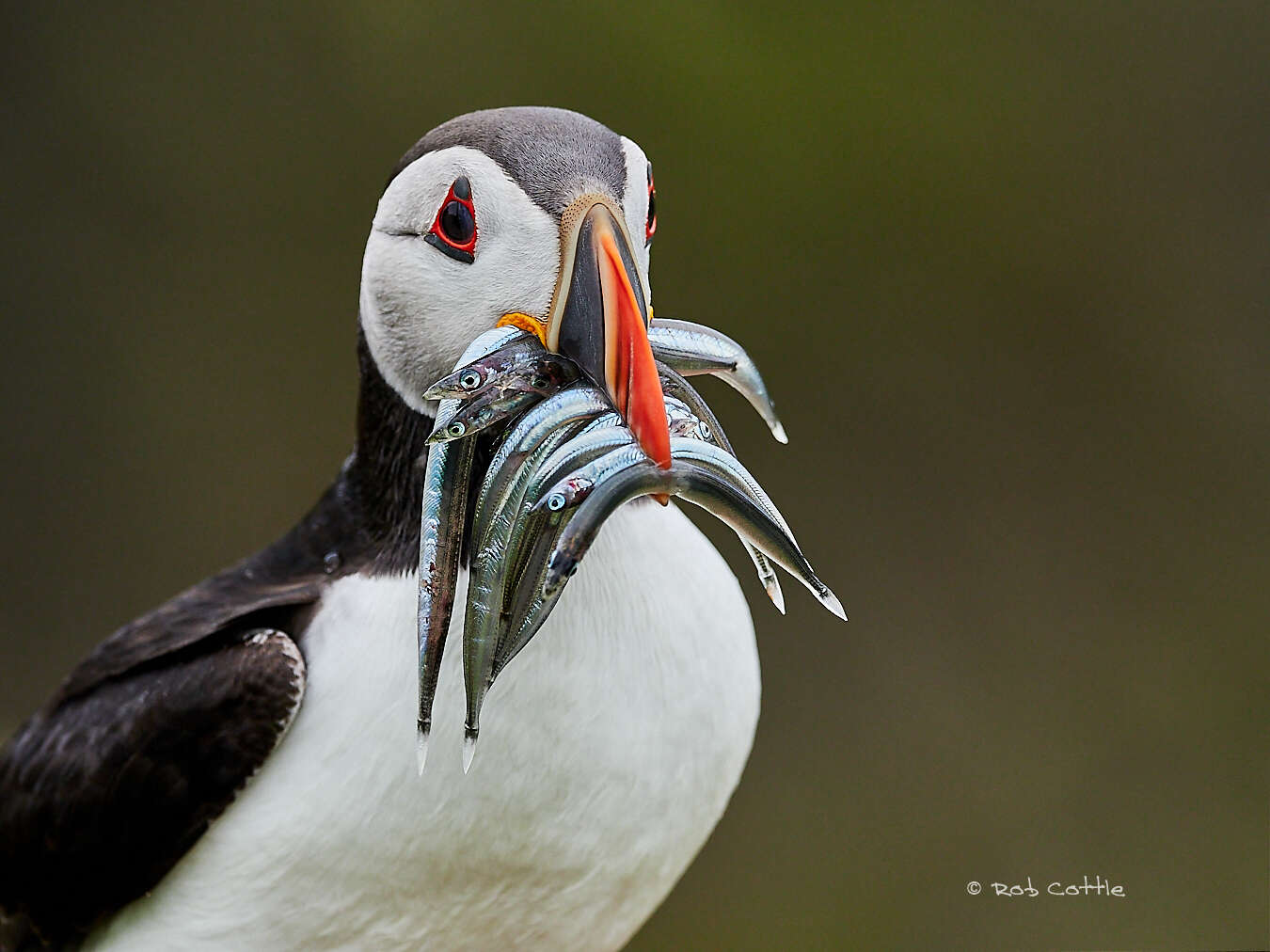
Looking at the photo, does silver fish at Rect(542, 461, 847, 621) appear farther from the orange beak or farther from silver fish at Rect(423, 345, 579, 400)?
silver fish at Rect(423, 345, 579, 400)

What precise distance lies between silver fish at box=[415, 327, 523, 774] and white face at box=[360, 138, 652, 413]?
0.26 feet

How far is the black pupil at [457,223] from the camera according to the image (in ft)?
5.55

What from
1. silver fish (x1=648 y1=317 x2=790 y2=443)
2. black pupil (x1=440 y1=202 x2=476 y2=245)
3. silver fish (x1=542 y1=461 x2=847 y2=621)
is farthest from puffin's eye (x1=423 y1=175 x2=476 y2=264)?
silver fish (x1=542 y1=461 x2=847 y2=621)

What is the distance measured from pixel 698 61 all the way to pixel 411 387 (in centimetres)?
258

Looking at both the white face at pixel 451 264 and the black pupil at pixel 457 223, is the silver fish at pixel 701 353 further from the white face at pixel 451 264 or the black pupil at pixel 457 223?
the black pupil at pixel 457 223

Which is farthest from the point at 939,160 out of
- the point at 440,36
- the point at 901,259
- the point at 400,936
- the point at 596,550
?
the point at 400,936

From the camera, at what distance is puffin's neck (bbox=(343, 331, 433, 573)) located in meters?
1.90

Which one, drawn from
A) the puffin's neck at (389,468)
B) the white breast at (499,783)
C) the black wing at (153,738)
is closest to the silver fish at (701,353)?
the white breast at (499,783)

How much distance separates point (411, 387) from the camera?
1.85 meters

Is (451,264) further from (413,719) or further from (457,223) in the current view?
(413,719)

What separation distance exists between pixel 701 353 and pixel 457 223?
1.07 ft

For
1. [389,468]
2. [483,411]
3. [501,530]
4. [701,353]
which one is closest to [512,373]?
[483,411]

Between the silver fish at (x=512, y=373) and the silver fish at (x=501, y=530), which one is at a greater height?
the silver fish at (x=512, y=373)

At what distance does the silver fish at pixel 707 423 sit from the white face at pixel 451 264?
3.6 inches
